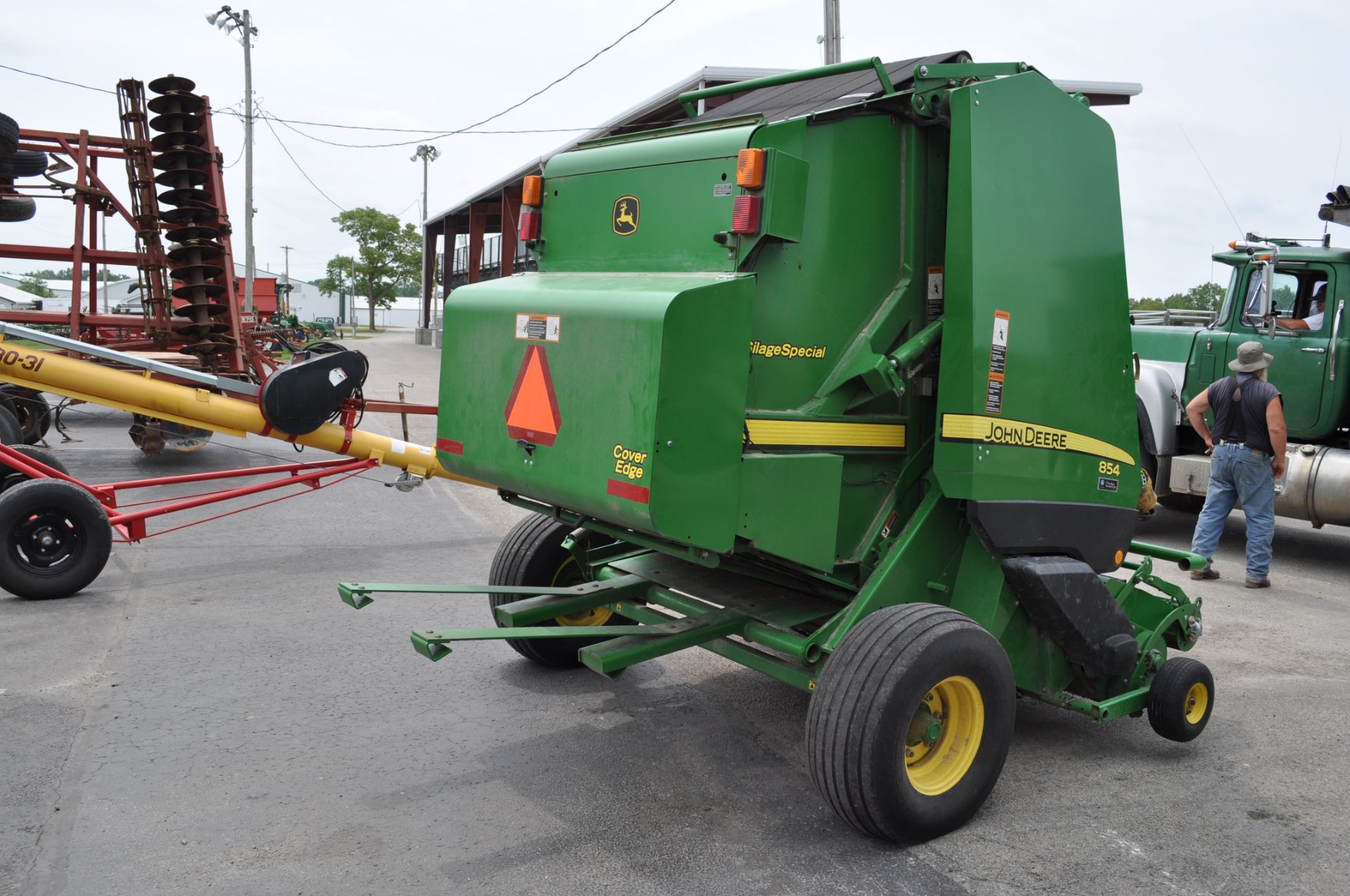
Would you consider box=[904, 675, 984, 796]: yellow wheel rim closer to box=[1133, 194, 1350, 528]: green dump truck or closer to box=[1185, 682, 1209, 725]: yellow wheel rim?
box=[1185, 682, 1209, 725]: yellow wheel rim

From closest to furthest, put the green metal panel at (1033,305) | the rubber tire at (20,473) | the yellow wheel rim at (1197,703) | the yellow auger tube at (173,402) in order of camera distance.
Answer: the green metal panel at (1033,305)
the yellow wheel rim at (1197,703)
the yellow auger tube at (173,402)
the rubber tire at (20,473)

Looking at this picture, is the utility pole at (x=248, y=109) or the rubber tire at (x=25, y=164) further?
the utility pole at (x=248, y=109)

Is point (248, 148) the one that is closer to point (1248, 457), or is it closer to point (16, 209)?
point (16, 209)

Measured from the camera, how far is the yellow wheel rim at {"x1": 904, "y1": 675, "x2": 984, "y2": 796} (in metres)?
3.72

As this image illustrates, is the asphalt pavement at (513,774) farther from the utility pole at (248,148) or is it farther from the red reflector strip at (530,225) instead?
the utility pole at (248,148)

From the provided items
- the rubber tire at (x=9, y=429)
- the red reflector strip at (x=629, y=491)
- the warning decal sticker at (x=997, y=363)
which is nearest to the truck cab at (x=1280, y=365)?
the warning decal sticker at (x=997, y=363)

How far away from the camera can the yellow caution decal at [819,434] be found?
12.3 ft

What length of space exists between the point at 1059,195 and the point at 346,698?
3846 millimetres

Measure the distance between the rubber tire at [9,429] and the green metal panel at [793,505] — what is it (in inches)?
352

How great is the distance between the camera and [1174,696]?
4.43 m

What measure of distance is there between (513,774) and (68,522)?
155 inches

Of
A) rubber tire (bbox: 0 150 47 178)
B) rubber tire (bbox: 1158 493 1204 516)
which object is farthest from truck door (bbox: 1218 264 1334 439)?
rubber tire (bbox: 0 150 47 178)

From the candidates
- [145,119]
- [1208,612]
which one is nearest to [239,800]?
[1208,612]

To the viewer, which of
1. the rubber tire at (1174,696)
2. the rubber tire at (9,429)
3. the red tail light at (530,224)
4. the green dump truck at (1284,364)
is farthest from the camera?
the rubber tire at (9,429)
